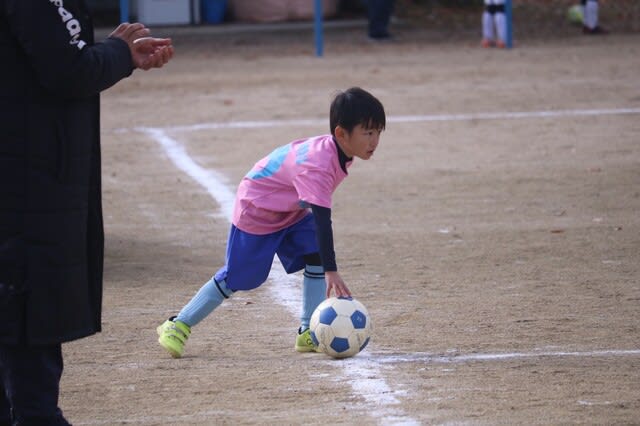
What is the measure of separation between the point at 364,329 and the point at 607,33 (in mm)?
17052

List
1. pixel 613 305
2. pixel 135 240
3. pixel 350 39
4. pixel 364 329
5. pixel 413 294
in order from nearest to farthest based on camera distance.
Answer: pixel 364 329 → pixel 613 305 → pixel 413 294 → pixel 135 240 → pixel 350 39

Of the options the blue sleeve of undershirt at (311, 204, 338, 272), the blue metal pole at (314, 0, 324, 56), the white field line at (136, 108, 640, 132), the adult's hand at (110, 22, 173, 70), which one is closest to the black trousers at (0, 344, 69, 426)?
the adult's hand at (110, 22, 173, 70)

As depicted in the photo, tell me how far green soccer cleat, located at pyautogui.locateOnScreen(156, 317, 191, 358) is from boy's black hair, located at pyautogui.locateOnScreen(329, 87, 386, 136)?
1.18 metres

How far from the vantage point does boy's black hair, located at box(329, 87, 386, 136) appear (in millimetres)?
5105

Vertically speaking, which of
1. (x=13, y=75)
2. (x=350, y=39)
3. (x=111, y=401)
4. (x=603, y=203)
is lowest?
(x=350, y=39)

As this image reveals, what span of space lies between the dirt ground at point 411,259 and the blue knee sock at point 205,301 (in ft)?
0.60

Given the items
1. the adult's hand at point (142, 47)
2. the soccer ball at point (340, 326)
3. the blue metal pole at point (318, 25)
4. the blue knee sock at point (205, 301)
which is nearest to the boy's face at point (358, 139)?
the soccer ball at point (340, 326)

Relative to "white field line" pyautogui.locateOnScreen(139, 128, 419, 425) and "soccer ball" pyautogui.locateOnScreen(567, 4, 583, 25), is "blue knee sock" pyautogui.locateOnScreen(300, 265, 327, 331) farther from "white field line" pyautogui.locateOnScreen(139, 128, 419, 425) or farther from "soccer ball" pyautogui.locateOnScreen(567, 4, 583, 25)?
"soccer ball" pyautogui.locateOnScreen(567, 4, 583, 25)

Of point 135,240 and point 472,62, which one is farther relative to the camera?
point 472,62

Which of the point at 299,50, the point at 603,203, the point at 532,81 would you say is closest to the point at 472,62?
the point at 532,81

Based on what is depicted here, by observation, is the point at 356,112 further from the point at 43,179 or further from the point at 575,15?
the point at 575,15

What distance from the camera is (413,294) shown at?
6586 mm

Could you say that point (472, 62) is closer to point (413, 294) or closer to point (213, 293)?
point (413, 294)

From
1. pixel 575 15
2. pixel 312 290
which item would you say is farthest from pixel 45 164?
pixel 575 15
